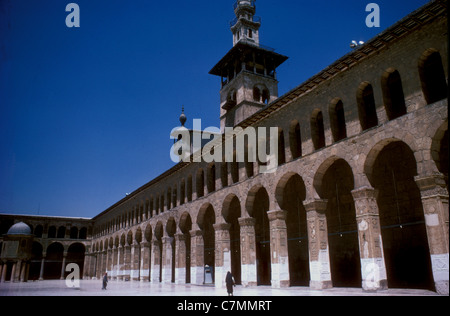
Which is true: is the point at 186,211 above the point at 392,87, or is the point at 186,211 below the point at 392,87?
below

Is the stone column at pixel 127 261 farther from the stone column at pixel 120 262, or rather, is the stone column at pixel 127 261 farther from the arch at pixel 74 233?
the arch at pixel 74 233

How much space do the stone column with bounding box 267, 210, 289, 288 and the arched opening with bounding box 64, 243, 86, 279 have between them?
46.2m

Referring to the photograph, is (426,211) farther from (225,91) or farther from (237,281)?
(225,91)

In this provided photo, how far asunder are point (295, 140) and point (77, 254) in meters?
48.9

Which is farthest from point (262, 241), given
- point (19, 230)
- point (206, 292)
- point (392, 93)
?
point (19, 230)

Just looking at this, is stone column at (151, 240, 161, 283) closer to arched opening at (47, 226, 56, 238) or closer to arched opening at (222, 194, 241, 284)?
arched opening at (222, 194, 241, 284)

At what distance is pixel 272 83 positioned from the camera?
31.1 metres

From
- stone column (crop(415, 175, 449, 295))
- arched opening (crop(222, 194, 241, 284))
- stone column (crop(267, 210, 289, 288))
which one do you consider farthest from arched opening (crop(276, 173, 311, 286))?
stone column (crop(415, 175, 449, 295))

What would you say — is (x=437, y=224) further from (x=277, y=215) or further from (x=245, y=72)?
(x=245, y=72)

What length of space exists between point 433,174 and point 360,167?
2.78 meters

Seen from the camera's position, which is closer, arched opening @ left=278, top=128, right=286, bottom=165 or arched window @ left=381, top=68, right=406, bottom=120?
arched window @ left=381, top=68, right=406, bottom=120

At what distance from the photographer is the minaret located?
29219 millimetres

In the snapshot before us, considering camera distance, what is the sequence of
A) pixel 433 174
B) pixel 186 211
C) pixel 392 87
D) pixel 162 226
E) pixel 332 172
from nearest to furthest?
pixel 433 174 < pixel 392 87 < pixel 332 172 < pixel 186 211 < pixel 162 226
